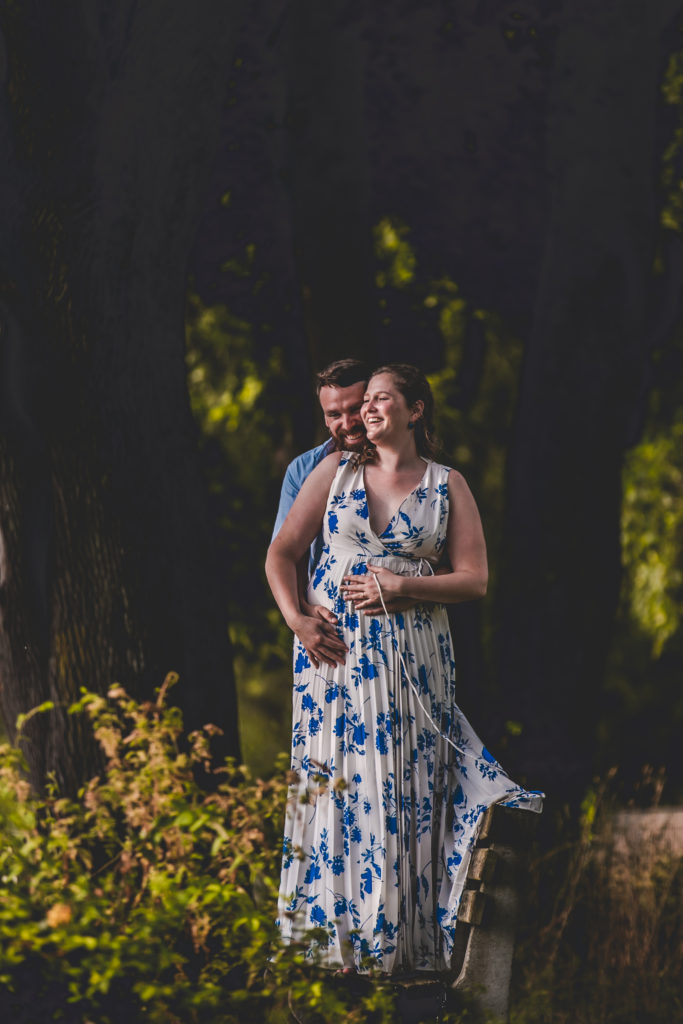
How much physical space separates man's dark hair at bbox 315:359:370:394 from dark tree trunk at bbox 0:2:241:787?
909mm

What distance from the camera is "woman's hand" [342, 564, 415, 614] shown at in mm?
4223

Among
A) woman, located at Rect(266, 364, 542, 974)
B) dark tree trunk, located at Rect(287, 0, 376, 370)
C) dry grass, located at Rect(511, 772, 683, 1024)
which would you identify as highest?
dark tree trunk, located at Rect(287, 0, 376, 370)

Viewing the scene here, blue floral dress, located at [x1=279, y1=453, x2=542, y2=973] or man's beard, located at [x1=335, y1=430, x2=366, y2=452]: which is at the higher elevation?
man's beard, located at [x1=335, y1=430, x2=366, y2=452]

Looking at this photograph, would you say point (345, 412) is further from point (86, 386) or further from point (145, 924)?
point (145, 924)

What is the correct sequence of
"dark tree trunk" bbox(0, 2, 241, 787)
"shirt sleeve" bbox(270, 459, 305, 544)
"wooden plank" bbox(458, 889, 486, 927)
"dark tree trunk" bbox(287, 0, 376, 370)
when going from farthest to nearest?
1. "dark tree trunk" bbox(287, 0, 376, 370)
2. "dark tree trunk" bbox(0, 2, 241, 787)
3. "shirt sleeve" bbox(270, 459, 305, 544)
4. "wooden plank" bbox(458, 889, 486, 927)

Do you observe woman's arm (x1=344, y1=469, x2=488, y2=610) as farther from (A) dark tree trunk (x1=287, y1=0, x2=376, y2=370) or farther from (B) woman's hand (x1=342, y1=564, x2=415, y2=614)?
(A) dark tree trunk (x1=287, y1=0, x2=376, y2=370)

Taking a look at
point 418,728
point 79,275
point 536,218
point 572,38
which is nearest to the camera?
point 418,728

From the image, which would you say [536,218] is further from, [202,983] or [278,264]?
[202,983]

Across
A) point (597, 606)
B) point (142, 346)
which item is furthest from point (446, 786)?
point (597, 606)

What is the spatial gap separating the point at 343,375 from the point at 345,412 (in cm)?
16

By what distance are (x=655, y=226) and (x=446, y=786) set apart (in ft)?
13.0

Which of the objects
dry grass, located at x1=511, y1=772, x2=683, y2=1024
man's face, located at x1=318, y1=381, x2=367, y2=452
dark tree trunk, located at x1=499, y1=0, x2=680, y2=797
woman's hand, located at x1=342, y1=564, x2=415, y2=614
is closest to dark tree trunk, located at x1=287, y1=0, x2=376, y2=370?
dark tree trunk, located at x1=499, y1=0, x2=680, y2=797

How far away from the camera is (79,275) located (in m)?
5.01

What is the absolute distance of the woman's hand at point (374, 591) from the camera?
4.22 meters
